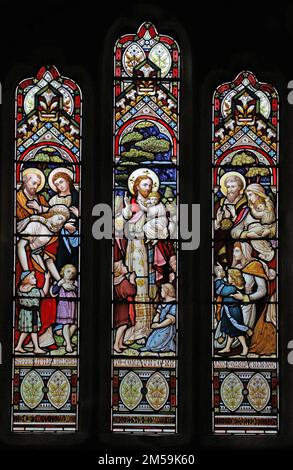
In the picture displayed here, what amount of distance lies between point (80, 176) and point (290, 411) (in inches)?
115

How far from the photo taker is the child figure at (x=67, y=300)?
12094 millimetres

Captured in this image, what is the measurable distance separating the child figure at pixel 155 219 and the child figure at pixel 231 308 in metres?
0.63

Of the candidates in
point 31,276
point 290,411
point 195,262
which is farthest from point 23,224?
point 290,411

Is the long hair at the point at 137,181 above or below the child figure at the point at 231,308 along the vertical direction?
above

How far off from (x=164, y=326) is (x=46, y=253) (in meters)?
1.29

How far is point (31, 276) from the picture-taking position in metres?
12.1

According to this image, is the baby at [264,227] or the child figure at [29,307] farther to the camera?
the baby at [264,227]

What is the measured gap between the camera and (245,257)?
483 inches

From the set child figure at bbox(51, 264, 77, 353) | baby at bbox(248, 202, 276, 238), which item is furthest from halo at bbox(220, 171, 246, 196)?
child figure at bbox(51, 264, 77, 353)

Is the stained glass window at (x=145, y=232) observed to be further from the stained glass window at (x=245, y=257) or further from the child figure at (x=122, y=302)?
the stained glass window at (x=245, y=257)

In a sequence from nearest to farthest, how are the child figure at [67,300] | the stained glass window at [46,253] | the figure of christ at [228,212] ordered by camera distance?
the stained glass window at [46,253]
the child figure at [67,300]
the figure of christ at [228,212]

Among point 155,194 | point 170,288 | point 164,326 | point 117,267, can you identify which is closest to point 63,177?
point 155,194

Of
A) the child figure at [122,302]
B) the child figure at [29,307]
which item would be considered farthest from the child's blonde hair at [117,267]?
the child figure at [29,307]

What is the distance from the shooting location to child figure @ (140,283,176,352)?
12.1 metres
